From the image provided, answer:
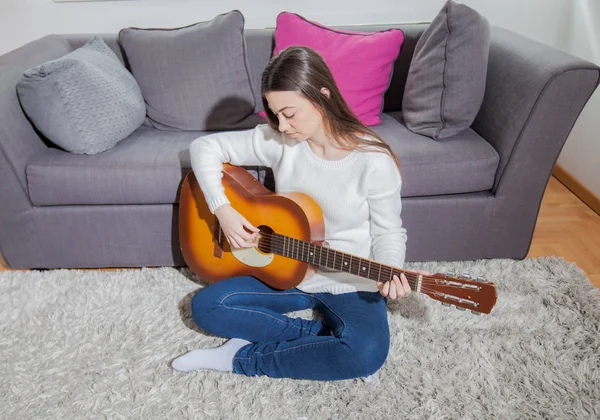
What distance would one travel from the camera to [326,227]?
55.2 inches

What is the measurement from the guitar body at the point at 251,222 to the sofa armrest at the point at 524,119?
→ 72cm

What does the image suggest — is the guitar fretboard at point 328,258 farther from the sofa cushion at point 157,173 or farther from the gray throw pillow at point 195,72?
the gray throw pillow at point 195,72

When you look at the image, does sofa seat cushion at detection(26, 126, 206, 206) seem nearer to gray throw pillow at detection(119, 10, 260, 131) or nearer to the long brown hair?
gray throw pillow at detection(119, 10, 260, 131)

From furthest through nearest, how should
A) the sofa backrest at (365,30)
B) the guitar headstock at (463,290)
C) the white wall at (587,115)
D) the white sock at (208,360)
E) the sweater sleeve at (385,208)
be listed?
the white wall at (587,115) → the sofa backrest at (365,30) → the white sock at (208,360) → the sweater sleeve at (385,208) → the guitar headstock at (463,290)

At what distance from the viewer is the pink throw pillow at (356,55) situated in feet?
6.27

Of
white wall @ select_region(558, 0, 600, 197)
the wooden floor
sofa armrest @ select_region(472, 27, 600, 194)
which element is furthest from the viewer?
white wall @ select_region(558, 0, 600, 197)

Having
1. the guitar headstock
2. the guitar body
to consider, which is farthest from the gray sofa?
the guitar headstock

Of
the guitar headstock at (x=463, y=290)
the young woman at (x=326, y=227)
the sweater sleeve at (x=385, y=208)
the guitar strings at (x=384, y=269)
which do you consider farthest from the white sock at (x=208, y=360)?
the guitar headstock at (x=463, y=290)

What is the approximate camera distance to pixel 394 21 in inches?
92.7

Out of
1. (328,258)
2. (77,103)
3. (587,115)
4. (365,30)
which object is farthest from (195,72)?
(587,115)

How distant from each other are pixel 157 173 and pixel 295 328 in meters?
0.68

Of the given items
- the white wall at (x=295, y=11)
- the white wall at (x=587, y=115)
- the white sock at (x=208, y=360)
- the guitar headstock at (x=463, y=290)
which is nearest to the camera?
the guitar headstock at (x=463, y=290)

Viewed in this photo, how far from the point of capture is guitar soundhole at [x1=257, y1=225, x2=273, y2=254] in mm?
1390

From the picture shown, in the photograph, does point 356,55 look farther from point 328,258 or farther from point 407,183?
point 328,258
